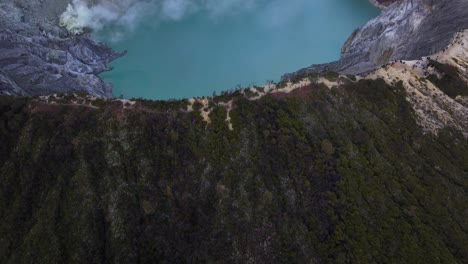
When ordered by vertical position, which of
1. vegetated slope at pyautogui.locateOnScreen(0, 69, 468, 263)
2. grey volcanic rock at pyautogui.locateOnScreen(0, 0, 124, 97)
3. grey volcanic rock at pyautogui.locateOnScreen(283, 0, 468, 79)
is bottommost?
vegetated slope at pyautogui.locateOnScreen(0, 69, 468, 263)

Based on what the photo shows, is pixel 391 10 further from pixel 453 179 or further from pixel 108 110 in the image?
pixel 108 110

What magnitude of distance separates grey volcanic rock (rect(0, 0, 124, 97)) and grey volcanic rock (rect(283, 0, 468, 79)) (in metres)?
34.3

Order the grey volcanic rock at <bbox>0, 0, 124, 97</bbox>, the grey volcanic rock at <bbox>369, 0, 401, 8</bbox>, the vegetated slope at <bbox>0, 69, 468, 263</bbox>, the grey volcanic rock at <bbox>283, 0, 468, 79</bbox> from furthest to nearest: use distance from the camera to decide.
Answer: the grey volcanic rock at <bbox>369, 0, 401, 8</bbox>, the grey volcanic rock at <bbox>0, 0, 124, 97</bbox>, the grey volcanic rock at <bbox>283, 0, 468, 79</bbox>, the vegetated slope at <bbox>0, 69, 468, 263</bbox>

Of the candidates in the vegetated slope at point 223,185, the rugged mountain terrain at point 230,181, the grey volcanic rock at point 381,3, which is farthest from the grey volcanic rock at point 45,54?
the grey volcanic rock at point 381,3

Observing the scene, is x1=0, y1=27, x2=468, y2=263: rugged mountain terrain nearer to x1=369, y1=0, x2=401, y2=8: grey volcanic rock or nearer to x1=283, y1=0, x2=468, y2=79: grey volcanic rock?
x1=283, y1=0, x2=468, y2=79: grey volcanic rock

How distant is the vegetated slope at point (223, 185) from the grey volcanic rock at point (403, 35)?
70.1ft

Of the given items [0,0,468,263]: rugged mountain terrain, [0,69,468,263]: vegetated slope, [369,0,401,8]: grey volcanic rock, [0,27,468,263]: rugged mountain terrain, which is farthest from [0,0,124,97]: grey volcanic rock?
[369,0,401,8]: grey volcanic rock

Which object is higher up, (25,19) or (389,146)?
(25,19)

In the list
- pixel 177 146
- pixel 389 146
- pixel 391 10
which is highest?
pixel 391 10

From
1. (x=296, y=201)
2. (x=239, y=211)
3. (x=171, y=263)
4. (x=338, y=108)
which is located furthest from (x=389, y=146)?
(x=171, y=263)

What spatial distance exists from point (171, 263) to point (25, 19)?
66.5m

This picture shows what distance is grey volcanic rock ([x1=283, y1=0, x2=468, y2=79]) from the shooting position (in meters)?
55.9

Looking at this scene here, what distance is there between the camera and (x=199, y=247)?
34.3 metres

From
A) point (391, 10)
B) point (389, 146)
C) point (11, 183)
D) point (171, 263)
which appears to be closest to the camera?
point (171, 263)
